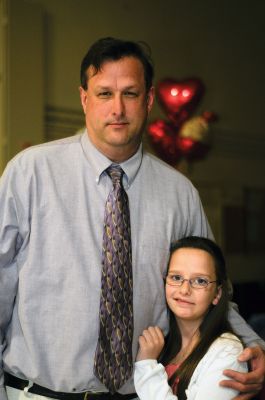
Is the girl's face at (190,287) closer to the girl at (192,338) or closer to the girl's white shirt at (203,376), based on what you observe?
the girl at (192,338)

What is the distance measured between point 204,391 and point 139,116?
824mm

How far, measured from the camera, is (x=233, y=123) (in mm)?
5555

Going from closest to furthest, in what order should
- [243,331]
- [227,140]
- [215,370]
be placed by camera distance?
[215,370], [243,331], [227,140]

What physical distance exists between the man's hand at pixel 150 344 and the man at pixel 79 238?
0.09 ft

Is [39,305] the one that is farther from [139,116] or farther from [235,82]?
[235,82]

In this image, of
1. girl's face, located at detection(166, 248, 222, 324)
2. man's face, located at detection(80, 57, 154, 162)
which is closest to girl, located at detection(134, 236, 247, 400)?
girl's face, located at detection(166, 248, 222, 324)

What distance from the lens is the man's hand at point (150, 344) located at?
1776 millimetres

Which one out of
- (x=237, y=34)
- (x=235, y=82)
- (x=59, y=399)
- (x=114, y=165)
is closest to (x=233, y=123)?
(x=235, y=82)

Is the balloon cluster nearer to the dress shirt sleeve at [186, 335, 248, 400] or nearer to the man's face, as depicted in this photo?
the man's face

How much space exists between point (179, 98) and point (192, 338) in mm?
2821

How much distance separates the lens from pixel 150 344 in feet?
5.84

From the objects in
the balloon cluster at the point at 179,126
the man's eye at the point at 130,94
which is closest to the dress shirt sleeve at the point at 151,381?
the man's eye at the point at 130,94

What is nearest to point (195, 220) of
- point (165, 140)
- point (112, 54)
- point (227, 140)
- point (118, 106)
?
point (118, 106)

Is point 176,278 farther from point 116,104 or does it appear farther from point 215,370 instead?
point 116,104
